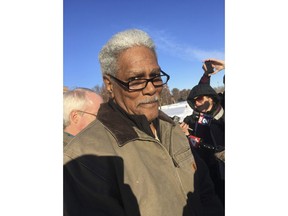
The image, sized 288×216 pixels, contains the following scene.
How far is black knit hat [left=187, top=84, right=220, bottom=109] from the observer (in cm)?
171

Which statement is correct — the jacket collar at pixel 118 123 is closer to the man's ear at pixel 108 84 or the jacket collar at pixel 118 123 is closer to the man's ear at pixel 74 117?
the man's ear at pixel 108 84

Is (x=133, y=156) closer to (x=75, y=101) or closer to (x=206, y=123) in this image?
(x=75, y=101)

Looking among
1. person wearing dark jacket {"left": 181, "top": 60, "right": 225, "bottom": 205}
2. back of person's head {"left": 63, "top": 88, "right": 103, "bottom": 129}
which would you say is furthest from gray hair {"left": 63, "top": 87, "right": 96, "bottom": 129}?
person wearing dark jacket {"left": 181, "top": 60, "right": 225, "bottom": 205}

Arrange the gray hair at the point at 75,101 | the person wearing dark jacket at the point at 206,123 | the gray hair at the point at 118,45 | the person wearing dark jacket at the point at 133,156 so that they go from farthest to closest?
the gray hair at the point at 75,101, the person wearing dark jacket at the point at 206,123, the gray hair at the point at 118,45, the person wearing dark jacket at the point at 133,156

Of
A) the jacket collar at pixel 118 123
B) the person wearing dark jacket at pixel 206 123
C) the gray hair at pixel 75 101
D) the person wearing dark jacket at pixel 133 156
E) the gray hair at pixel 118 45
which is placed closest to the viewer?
the person wearing dark jacket at pixel 133 156

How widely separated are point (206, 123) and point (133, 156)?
4.44 feet

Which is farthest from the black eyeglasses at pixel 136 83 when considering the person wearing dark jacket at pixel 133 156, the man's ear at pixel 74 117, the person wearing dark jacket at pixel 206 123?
the man's ear at pixel 74 117

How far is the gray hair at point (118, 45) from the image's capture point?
2.98ft

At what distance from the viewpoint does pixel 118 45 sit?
0.91 m
